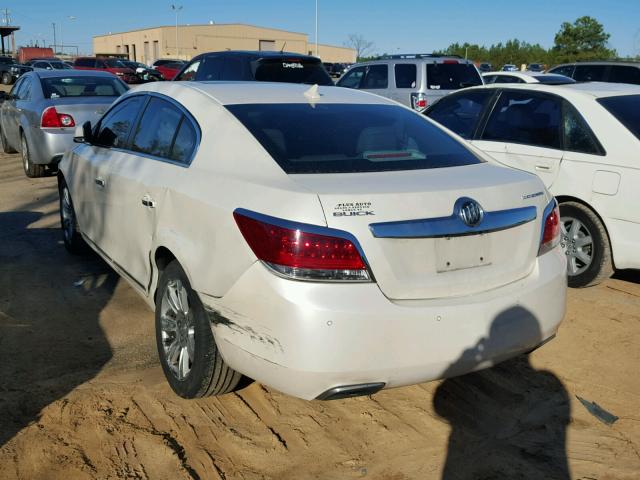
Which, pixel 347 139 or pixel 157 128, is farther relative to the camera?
pixel 157 128

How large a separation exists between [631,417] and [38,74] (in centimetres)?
989

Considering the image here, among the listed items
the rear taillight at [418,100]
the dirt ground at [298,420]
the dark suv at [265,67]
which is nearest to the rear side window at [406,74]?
the rear taillight at [418,100]

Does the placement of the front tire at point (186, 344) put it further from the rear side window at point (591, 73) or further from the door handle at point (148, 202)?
the rear side window at point (591, 73)

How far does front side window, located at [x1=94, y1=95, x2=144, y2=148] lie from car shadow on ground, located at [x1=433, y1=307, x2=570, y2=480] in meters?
2.74

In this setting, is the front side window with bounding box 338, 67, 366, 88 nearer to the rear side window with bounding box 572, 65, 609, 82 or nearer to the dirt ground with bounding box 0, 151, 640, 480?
the rear side window with bounding box 572, 65, 609, 82

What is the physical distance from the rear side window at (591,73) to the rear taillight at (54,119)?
405 inches

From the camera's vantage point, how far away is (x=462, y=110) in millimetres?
6781

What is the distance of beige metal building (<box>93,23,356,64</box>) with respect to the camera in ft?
260

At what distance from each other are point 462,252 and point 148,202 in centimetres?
181

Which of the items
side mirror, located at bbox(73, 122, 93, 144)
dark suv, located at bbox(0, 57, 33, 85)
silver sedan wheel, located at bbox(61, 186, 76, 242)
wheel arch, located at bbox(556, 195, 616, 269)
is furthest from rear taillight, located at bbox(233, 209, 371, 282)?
dark suv, located at bbox(0, 57, 33, 85)

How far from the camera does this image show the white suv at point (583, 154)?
5082mm

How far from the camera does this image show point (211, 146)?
3.49m

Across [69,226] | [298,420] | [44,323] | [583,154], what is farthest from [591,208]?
[69,226]

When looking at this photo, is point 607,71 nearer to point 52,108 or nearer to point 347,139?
point 52,108
